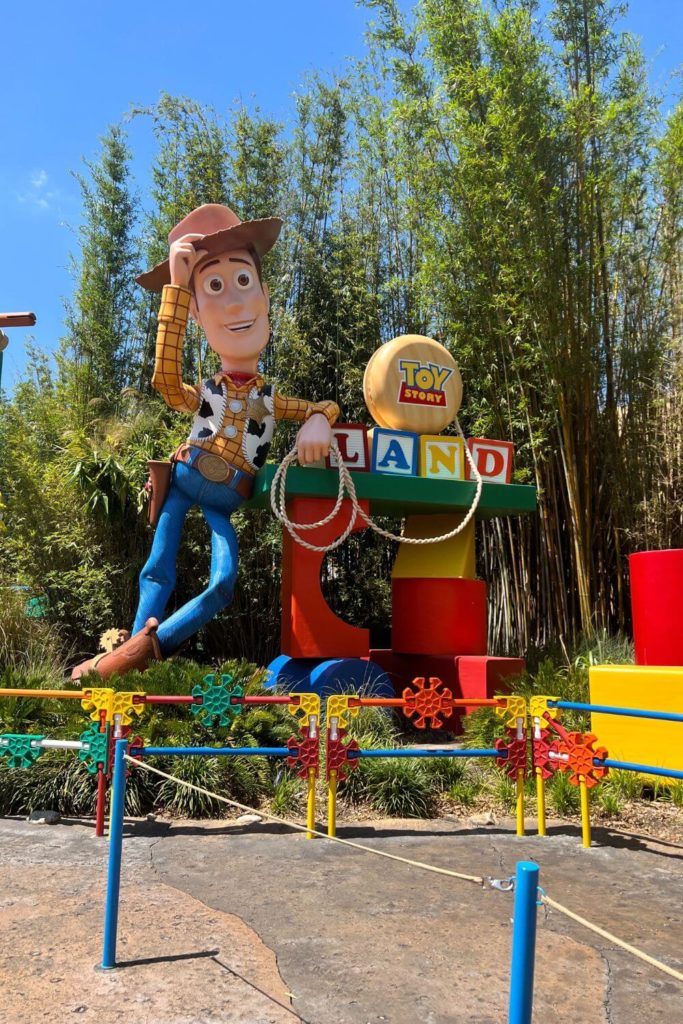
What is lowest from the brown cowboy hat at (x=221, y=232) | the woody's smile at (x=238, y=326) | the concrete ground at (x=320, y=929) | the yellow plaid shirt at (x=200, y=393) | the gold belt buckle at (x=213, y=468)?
the concrete ground at (x=320, y=929)

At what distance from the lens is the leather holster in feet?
22.6

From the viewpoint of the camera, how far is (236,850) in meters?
3.85

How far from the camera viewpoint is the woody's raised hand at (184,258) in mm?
6910

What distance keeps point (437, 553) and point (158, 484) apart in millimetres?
2427

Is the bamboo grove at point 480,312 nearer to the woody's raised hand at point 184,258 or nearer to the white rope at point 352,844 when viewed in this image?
the woody's raised hand at point 184,258

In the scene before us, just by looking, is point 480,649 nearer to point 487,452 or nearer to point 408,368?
point 487,452

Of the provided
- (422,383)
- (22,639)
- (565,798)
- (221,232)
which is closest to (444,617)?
(422,383)

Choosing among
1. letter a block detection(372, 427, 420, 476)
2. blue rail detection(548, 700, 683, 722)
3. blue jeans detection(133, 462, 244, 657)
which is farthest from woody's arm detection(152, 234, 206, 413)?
blue rail detection(548, 700, 683, 722)

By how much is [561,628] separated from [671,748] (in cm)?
360

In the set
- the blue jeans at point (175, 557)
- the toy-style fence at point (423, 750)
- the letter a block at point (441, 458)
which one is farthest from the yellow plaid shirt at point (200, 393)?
the toy-style fence at point (423, 750)

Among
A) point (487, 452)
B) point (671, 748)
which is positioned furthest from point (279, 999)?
point (487, 452)

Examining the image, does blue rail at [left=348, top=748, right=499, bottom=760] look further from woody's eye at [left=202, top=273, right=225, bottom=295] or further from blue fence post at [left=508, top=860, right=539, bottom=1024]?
woody's eye at [left=202, top=273, right=225, bottom=295]

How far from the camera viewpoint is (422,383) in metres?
7.25

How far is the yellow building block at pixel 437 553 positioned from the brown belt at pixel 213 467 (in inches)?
63.4
